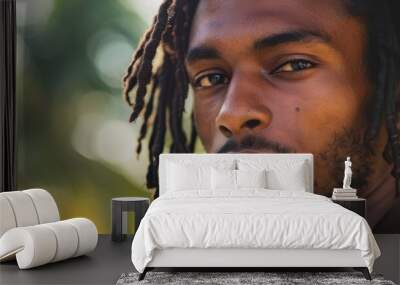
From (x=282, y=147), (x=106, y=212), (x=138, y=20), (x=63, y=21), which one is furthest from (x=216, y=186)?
(x=63, y=21)

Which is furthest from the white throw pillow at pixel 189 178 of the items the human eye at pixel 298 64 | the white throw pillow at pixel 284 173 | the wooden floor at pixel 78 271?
the human eye at pixel 298 64

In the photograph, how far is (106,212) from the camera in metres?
7.36

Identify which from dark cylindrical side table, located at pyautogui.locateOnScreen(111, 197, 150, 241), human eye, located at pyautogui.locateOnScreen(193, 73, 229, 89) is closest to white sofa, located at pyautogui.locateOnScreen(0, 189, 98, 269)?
dark cylindrical side table, located at pyautogui.locateOnScreen(111, 197, 150, 241)

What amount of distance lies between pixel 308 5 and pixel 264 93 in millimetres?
1091

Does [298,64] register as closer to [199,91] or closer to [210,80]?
[210,80]

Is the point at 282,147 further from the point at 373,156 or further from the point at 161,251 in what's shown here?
the point at 161,251

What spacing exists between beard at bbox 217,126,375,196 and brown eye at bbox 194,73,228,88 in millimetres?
675

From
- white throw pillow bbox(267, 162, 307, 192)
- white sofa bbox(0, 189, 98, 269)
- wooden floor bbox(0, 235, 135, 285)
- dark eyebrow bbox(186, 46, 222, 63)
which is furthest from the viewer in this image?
dark eyebrow bbox(186, 46, 222, 63)

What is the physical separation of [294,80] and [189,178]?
1.63m

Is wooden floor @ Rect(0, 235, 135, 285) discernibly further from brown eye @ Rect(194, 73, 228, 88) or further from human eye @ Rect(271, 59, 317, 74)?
human eye @ Rect(271, 59, 317, 74)

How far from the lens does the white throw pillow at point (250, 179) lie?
6391mm

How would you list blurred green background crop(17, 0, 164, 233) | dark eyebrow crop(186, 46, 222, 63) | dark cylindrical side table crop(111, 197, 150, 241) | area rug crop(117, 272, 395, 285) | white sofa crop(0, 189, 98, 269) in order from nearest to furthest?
area rug crop(117, 272, 395, 285), white sofa crop(0, 189, 98, 269), dark cylindrical side table crop(111, 197, 150, 241), dark eyebrow crop(186, 46, 222, 63), blurred green background crop(17, 0, 164, 233)

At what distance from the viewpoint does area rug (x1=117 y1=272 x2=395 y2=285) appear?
15.4 feet

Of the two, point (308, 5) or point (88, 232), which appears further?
point (308, 5)
